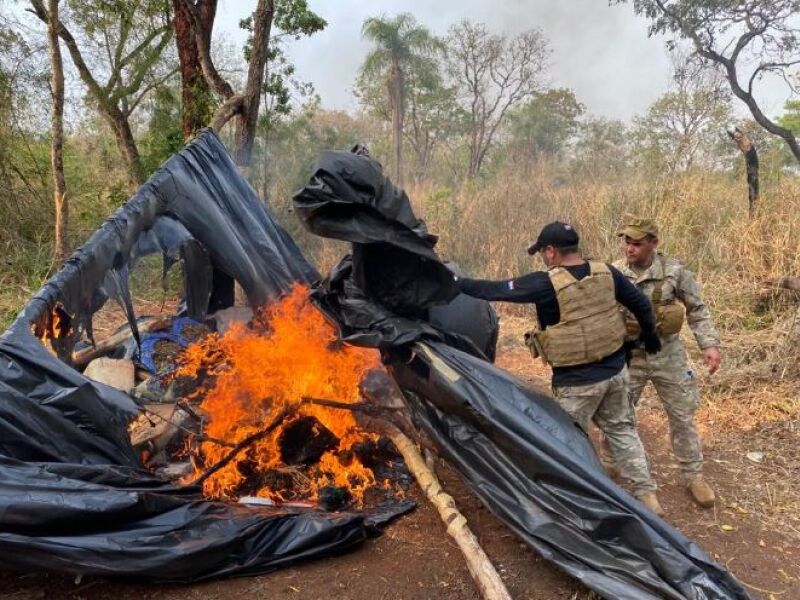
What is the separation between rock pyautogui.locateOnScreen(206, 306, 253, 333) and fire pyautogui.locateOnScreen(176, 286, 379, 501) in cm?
14

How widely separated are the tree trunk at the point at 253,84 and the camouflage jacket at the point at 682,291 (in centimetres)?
349

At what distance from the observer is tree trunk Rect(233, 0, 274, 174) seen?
5.06m

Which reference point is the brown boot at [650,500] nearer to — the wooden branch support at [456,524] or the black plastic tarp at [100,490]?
the wooden branch support at [456,524]

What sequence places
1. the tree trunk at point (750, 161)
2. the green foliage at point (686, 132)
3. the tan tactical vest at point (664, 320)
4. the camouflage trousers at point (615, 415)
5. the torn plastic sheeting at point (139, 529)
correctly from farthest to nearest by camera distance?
the green foliage at point (686, 132) < the tree trunk at point (750, 161) < the tan tactical vest at point (664, 320) < the camouflage trousers at point (615, 415) < the torn plastic sheeting at point (139, 529)

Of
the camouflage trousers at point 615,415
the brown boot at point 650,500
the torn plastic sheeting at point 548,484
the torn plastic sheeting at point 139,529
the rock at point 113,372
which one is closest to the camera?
the torn plastic sheeting at point 139,529

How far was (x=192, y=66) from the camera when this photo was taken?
20.5 feet

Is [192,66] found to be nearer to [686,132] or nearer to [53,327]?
[53,327]

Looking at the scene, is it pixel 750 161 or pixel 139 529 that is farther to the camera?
pixel 750 161

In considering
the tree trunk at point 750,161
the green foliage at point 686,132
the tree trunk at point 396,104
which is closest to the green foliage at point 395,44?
the tree trunk at point 396,104

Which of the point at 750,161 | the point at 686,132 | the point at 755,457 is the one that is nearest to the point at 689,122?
the point at 686,132

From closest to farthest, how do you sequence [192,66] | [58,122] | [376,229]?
[376,229] → [192,66] → [58,122]

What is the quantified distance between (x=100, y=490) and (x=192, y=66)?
17.7 feet

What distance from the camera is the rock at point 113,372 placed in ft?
13.3

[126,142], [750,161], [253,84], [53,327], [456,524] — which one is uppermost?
[126,142]
